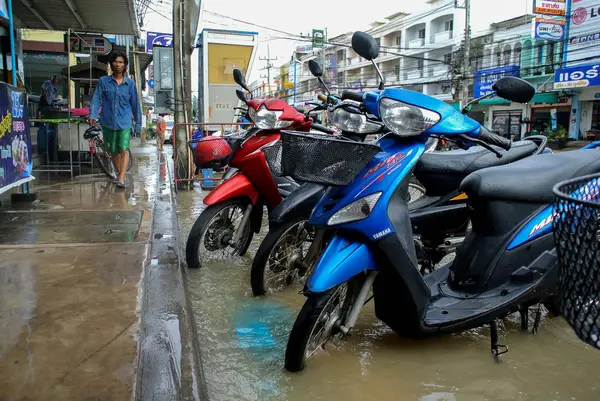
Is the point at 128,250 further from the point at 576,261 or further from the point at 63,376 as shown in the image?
the point at 576,261

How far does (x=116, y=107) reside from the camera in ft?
22.1

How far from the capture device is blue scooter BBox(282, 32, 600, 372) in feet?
7.69

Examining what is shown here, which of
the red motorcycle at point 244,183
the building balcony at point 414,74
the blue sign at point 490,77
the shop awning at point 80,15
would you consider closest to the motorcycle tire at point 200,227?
the red motorcycle at point 244,183

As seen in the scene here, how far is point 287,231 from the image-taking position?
3.41m

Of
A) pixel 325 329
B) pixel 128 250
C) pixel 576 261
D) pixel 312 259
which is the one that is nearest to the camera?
pixel 576 261

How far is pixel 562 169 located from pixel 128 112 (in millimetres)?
5737

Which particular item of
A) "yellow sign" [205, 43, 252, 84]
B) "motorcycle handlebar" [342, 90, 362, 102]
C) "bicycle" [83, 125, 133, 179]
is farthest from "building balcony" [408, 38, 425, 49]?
"motorcycle handlebar" [342, 90, 362, 102]

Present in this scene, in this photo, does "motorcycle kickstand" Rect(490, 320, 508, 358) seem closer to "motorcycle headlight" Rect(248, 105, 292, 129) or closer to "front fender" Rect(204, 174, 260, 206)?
"front fender" Rect(204, 174, 260, 206)

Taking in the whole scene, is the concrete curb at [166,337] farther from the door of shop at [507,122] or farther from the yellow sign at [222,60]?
the door of shop at [507,122]

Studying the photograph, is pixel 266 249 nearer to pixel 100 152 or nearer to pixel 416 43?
pixel 100 152

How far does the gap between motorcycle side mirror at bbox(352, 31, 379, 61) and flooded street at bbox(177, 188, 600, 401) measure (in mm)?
1590

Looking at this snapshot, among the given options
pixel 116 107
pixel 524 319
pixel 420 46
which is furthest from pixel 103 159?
pixel 420 46

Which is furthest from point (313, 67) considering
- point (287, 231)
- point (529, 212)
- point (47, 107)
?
point (47, 107)

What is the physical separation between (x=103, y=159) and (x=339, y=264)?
7199 millimetres
